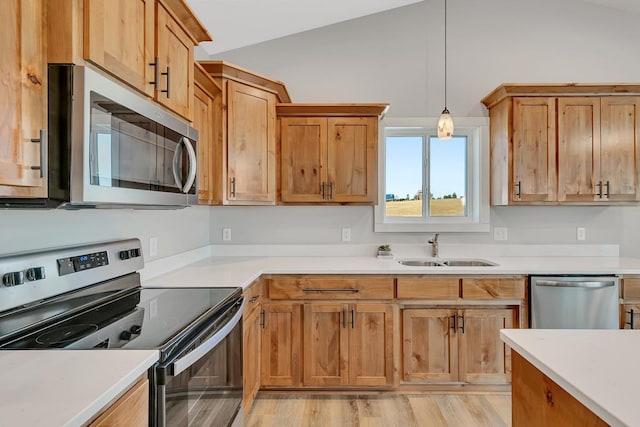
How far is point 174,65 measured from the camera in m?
1.69

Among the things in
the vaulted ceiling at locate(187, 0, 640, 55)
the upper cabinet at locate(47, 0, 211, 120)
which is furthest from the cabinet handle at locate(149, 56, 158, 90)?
the vaulted ceiling at locate(187, 0, 640, 55)

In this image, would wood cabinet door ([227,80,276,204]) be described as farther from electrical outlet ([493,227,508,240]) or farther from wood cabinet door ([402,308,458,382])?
electrical outlet ([493,227,508,240])

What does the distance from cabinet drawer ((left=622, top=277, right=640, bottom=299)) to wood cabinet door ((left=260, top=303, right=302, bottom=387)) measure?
2.17 m

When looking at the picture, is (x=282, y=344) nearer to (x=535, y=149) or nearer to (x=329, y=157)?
(x=329, y=157)

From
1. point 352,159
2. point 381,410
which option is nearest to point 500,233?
point 352,159

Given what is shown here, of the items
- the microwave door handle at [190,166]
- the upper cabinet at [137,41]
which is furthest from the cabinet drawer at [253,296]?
the upper cabinet at [137,41]

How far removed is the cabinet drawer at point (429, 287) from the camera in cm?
257

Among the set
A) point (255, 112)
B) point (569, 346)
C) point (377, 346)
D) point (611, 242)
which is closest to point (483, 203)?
point (611, 242)

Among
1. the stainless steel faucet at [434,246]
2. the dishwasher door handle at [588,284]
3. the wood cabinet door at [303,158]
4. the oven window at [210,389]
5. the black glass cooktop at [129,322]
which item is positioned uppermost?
the wood cabinet door at [303,158]

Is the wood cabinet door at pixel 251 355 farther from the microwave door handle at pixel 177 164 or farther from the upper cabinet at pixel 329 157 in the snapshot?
the upper cabinet at pixel 329 157

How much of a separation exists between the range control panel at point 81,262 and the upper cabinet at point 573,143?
8.99 ft

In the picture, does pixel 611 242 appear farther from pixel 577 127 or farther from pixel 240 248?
pixel 240 248

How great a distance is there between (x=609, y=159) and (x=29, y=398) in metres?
3.54

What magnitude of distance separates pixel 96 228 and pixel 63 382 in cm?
108
